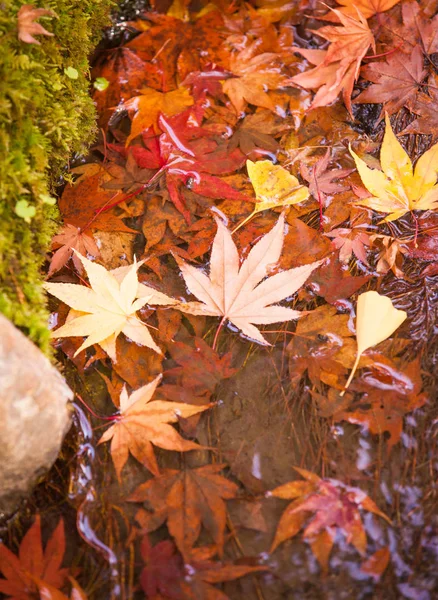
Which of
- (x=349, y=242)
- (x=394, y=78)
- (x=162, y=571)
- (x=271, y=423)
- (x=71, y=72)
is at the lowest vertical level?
(x=162, y=571)

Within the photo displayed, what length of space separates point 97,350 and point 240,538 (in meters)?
0.69

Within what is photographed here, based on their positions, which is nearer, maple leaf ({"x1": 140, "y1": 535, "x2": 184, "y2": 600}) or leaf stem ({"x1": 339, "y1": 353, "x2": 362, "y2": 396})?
maple leaf ({"x1": 140, "y1": 535, "x2": 184, "y2": 600})

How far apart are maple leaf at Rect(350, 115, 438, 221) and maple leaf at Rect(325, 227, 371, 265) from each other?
0.11 meters

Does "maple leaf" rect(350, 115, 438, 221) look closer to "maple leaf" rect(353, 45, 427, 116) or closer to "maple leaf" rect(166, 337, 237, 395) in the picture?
"maple leaf" rect(353, 45, 427, 116)

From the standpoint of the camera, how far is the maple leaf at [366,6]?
2016 mm

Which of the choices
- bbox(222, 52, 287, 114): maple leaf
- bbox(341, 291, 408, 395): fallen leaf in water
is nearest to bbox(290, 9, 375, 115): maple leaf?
bbox(222, 52, 287, 114): maple leaf

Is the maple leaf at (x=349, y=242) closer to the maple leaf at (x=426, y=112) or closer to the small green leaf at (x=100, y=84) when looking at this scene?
the maple leaf at (x=426, y=112)

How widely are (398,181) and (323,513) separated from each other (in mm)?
1146

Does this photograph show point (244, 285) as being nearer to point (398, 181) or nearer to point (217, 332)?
point (217, 332)

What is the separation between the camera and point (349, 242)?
68.4 inches

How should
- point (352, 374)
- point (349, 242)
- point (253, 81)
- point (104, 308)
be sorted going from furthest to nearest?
point (253, 81), point (349, 242), point (104, 308), point (352, 374)

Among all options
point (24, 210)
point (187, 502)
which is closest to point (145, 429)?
point (187, 502)

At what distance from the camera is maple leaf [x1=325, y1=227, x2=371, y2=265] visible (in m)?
1.71

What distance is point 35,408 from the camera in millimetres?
1238
